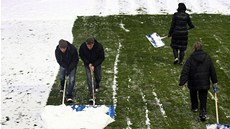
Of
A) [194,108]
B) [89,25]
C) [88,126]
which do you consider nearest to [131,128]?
[88,126]

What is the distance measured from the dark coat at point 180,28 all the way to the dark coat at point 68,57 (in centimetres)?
397

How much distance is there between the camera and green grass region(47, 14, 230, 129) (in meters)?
9.68

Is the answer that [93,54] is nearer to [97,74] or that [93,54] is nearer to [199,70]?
[97,74]

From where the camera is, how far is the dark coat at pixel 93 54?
992 centimetres

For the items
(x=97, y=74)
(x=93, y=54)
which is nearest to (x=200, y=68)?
(x=93, y=54)

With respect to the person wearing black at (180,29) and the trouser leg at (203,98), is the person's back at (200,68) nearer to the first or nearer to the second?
the trouser leg at (203,98)

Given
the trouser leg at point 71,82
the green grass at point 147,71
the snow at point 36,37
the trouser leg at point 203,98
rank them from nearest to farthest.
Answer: the trouser leg at point 203,98, the green grass at point 147,71, the trouser leg at point 71,82, the snow at point 36,37

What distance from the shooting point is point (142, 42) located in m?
15.1

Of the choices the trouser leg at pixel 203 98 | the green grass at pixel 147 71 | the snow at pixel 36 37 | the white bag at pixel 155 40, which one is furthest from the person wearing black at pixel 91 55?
the white bag at pixel 155 40

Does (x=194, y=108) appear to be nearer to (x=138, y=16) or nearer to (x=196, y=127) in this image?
(x=196, y=127)

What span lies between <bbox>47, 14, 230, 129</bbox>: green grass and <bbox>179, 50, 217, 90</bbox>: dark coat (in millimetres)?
990

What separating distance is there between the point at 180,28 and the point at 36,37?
6330 millimetres

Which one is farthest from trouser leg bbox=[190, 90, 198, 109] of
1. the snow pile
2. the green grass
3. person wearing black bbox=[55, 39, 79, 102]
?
person wearing black bbox=[55, 39, 79, 102]

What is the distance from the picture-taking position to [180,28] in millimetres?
12430
